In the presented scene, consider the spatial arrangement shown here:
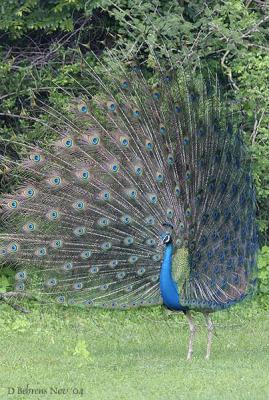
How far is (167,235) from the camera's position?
32.8ft

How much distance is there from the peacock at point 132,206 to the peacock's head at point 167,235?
31mm

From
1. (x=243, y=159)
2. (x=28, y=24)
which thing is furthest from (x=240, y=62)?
(x=243, y=159)

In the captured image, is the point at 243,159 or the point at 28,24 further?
the point at 28,24

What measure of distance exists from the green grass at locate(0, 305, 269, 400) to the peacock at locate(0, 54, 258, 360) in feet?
1.93

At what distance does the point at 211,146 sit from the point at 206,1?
4.79m

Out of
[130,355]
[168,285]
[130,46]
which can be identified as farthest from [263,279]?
[168,285]

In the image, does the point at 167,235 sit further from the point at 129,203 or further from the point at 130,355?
the point at 130,355

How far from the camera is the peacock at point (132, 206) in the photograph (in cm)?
1030

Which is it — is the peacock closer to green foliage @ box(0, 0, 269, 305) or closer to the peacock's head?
the peacock's head

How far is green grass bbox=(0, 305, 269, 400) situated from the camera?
27.7 feet

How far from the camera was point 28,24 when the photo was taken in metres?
14.5

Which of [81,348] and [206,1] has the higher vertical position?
[206,1]

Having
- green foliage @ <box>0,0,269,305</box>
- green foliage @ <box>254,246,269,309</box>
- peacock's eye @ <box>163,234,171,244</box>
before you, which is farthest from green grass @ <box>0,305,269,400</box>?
green foliage @ <box>0,0,269,305</box>

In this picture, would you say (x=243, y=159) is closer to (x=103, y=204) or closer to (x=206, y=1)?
(x=103, y=204)
